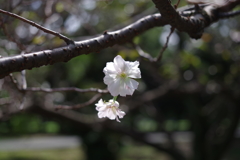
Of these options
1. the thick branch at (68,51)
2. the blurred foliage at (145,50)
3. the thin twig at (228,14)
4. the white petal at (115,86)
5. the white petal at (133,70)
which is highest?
the blurred foliage at (145,50)

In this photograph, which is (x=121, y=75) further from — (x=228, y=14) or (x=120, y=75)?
(x=228, y=14)

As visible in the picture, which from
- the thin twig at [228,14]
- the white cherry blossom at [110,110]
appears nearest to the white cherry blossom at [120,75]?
the white cherry blossom at [110,110]

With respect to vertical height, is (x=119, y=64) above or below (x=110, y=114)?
above

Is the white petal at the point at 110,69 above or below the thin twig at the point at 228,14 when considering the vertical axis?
below

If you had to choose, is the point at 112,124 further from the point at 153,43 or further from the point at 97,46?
the point at 153,43

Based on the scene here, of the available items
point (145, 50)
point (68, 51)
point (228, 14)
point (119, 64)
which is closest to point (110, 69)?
point (119, 64)

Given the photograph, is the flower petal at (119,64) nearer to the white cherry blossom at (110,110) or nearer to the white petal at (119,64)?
the white petal at (119,64)

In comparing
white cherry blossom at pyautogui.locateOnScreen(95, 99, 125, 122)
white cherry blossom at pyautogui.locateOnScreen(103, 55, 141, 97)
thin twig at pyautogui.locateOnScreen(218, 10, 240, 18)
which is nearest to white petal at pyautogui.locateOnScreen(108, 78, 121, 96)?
white cherry blossom at pyautogui.locateOnScreen(103, 55, 141, 97)

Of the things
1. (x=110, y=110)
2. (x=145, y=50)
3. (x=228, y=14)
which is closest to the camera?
(x=110, y=110)
